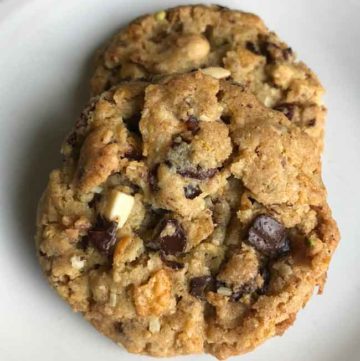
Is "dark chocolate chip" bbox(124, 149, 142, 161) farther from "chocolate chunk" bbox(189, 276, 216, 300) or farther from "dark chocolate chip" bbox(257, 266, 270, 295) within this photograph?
"dark chocolate chip" bbox(257, 266, 270, 295)

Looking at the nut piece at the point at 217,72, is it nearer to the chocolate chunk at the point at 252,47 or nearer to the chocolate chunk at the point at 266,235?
the chocolate chunk at the point at 252,47

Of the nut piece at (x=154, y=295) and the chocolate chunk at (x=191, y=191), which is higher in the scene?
the chocolate chunk at (x=191, y=191)

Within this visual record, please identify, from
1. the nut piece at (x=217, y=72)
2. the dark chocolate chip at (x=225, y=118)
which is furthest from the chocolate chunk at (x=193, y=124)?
the nut piece at (x=217, y=72)

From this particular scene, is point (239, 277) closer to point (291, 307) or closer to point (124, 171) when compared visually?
point (291, 307)

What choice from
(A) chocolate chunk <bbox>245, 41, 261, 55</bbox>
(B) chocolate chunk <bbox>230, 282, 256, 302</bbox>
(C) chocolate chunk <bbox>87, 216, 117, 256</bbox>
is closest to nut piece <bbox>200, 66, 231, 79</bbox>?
(A) chocolate chunk <bbox>245, 41, 261, 55</bbox>

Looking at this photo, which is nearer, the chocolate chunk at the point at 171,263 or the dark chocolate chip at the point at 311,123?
the chocolate chunk at the point at 171,263

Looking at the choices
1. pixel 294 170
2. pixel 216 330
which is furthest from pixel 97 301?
pixel 294 170
